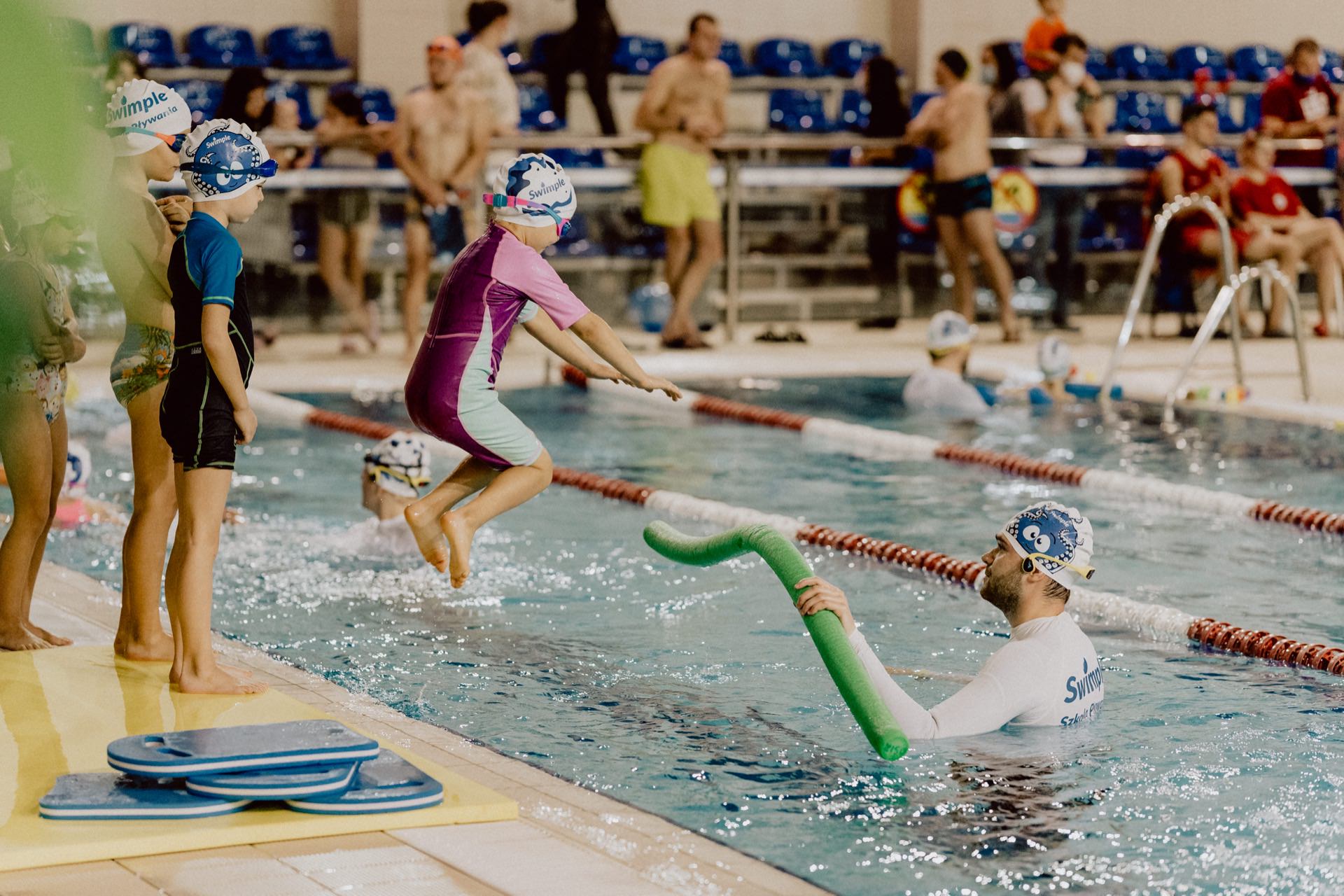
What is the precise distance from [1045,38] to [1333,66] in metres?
5.78

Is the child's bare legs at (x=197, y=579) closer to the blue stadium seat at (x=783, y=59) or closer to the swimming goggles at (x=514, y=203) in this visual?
the swimming goggles at (x=514, y=203)

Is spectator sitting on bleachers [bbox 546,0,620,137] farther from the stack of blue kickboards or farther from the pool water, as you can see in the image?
the stack of blue kickboards

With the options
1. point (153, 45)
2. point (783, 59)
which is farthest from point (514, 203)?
point (783, 59)

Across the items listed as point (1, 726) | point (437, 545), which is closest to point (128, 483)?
point (437, 545)

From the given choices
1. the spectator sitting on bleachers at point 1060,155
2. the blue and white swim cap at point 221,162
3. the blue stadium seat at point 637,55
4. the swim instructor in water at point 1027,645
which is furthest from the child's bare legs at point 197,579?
the blue stadium seat at point 637,55

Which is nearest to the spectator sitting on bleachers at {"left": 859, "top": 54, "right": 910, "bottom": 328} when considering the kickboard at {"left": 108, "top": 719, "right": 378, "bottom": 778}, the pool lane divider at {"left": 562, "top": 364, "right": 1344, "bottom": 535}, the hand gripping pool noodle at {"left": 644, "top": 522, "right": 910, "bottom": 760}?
the pool lane divider at {"left": 562, "top": 364, "right": 1344, "bottom": 535}

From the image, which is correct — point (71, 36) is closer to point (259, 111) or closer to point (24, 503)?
point (24, 503)

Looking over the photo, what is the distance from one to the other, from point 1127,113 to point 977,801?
1559cm

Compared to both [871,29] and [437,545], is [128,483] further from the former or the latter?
[871,29]

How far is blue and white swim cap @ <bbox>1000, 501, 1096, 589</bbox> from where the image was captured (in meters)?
4.21

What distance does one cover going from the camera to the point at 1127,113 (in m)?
18.2

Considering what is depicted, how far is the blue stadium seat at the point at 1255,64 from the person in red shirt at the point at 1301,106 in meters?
3.71

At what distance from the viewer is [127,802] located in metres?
3.34

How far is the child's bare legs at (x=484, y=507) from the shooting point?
4.89m
